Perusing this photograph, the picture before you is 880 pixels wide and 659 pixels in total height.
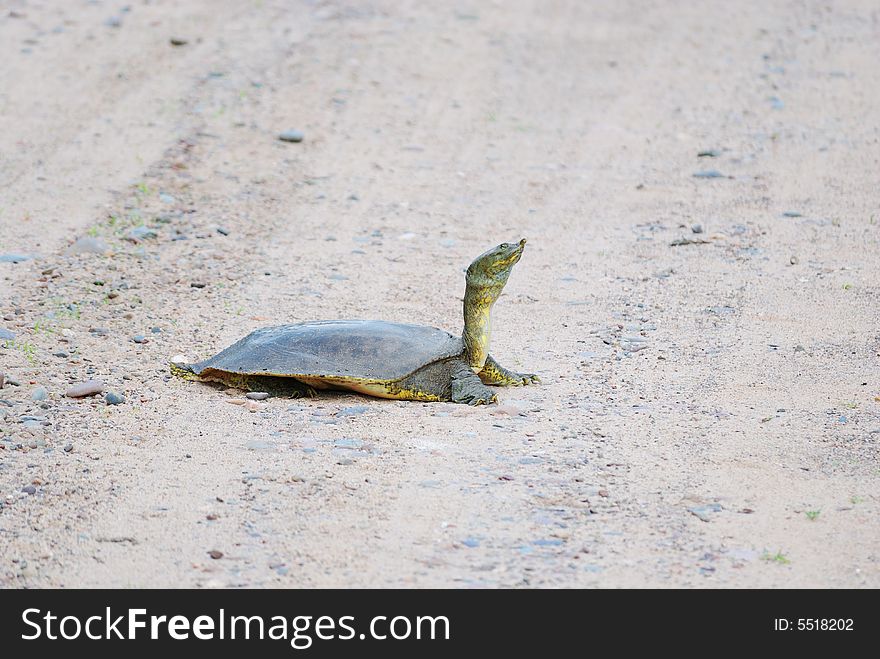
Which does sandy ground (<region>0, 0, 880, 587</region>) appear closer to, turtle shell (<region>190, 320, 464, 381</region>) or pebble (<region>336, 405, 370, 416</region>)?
pebble (<region>336, 405, 370, 416</region>)

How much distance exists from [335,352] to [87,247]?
8.58 feet

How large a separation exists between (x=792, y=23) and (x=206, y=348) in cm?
821

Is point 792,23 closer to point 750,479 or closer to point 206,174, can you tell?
point 206,174

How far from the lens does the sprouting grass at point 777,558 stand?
3611mm

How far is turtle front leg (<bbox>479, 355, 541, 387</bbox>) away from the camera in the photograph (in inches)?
208

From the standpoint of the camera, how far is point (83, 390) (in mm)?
5008

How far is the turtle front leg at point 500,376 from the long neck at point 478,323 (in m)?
0.04

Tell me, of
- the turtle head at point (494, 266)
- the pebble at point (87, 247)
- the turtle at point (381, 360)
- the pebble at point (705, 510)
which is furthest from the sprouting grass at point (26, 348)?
the pebble at point (705, 510)

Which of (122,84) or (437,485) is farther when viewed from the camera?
(122,84)

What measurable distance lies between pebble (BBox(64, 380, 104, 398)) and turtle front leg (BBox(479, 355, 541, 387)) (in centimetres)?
172

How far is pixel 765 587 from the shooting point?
347 cm

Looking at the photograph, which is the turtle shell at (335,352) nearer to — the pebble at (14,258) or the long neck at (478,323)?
the long neck at (478,323)

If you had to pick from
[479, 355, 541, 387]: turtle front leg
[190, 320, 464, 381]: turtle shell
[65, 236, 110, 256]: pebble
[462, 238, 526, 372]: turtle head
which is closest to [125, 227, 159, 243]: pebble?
[65, 236, 110, 256]: pebble

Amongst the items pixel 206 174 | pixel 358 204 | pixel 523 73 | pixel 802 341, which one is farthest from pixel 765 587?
pixel 523 73
